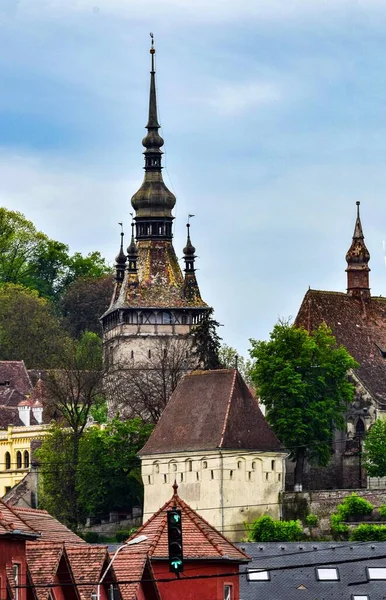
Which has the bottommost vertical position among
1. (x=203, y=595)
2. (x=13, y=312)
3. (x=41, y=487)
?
(x=203, y=595)

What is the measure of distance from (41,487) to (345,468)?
15364 millimetres

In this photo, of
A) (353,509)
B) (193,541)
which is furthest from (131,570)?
(353,509)

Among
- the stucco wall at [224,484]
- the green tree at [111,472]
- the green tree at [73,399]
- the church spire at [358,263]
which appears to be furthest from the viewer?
the church spire at [358,263]

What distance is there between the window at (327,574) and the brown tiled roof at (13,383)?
6463 centimetres

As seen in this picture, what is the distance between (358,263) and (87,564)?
87.6 metres

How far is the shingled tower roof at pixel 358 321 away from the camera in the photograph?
138625 mm

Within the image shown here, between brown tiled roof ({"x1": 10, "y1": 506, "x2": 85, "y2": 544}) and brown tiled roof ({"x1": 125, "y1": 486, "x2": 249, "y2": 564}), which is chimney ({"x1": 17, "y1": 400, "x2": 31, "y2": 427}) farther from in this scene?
brown tiled roof ({"x1": 125, "y1": 486, "x2": 249, "y2": 564})

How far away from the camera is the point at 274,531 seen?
120 metres

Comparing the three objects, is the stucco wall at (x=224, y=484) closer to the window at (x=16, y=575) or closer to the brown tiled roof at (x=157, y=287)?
the brown tiled roof at (x=157, y=287)

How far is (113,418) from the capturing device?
466 ft

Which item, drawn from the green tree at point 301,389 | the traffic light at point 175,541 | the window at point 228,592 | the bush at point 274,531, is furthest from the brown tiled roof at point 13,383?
the traffic light at point 175,541

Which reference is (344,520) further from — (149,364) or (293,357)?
(149,364)

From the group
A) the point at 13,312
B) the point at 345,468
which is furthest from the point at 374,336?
the point at 13,312

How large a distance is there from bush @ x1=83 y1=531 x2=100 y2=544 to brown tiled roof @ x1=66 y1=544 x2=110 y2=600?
2487 inches
